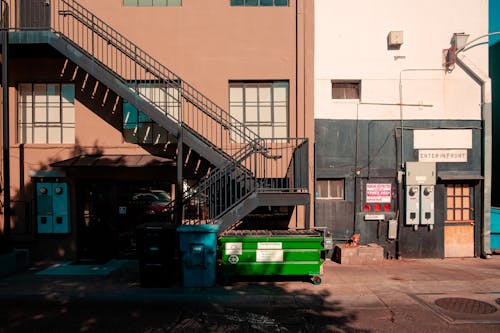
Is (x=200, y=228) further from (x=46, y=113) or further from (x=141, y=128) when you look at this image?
(x=46, y=113)

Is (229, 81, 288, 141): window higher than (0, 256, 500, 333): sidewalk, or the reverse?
(229, 81, 288, 141): window

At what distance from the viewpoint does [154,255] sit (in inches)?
303

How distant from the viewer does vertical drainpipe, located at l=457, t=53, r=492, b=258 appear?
33.8ft

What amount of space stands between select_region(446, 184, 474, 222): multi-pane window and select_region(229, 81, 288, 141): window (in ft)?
16.2

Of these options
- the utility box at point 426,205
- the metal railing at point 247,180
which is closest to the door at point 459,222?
the utility box at point 426,205

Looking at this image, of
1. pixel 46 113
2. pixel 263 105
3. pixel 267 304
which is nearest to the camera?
pixel 267 304

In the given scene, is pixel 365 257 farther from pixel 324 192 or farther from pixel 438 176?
pixel 438 176

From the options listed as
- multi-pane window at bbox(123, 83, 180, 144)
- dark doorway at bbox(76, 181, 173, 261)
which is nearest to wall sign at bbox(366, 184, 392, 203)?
dark doorway at bbox(76, 181, 173, 261)

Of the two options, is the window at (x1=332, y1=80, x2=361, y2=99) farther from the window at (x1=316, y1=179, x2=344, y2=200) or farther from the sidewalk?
the sidewalk

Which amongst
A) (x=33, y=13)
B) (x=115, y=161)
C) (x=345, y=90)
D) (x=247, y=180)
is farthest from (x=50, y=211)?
(x=345, y=90)

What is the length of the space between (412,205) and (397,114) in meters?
2.53

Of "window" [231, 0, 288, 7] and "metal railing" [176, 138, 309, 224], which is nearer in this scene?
"metal railing" [176, 138, 309, 224]

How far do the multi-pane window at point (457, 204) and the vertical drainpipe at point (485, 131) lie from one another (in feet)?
1.28

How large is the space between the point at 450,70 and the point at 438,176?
2930 mm
